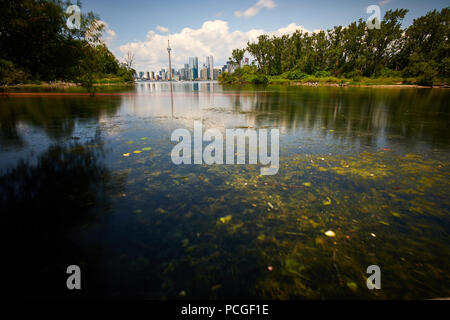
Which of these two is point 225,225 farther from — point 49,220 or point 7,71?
point 7,71

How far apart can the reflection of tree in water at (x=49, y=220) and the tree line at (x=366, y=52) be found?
72808mm

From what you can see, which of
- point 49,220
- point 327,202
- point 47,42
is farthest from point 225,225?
point 47,42

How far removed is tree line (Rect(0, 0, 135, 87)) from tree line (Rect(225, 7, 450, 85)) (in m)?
70.7

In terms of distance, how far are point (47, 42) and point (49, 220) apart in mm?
9408

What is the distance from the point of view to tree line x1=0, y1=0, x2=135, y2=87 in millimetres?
7488

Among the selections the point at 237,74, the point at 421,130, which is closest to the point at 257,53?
the point at 237,74

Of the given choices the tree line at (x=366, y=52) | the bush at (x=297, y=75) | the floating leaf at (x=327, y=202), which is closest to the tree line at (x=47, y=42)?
the floating leaf at (x=327, y=202)

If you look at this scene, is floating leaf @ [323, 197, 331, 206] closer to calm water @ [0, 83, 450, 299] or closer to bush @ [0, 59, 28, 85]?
calm water @ [0, 83, 450, 299]

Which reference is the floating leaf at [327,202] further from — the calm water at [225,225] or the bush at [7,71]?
the bush at [7,71]

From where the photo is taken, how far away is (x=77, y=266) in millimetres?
2244

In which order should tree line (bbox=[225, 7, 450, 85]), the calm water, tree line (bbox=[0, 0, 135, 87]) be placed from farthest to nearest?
tree line (bbox=[225, 7, 450, 85])
tree line (bbox=[0, 0, 135, 87])
the calm water

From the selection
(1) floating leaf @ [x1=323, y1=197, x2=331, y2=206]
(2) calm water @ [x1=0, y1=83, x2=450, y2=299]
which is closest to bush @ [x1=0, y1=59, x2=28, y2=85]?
(2) calm water @ [x1=0, y1=83, x2=450, y2=299]

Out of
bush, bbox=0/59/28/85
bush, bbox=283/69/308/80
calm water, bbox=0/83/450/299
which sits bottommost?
calm water, bbox=0/83/450/299
